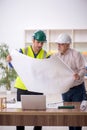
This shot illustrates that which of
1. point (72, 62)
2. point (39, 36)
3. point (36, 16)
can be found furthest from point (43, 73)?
point (36, 16)

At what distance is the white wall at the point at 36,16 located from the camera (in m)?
7.68

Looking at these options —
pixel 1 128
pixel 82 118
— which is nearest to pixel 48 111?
pixel 82 118

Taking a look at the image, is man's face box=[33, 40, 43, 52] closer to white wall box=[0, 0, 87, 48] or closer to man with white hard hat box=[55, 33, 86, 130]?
man with white hard hat box=[55, 33, 86, 130]

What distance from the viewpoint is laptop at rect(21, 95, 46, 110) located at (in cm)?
219

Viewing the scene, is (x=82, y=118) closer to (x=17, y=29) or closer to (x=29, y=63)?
(x=29, y=63)

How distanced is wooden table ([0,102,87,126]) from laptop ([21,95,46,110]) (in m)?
0.09

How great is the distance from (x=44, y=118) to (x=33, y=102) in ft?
0.56

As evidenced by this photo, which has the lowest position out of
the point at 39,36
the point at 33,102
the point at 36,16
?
the point at 33,102

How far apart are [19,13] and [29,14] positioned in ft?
0.92

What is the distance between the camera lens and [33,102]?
7.32ft

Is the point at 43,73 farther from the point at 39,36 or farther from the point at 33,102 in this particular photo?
the point at 39,36

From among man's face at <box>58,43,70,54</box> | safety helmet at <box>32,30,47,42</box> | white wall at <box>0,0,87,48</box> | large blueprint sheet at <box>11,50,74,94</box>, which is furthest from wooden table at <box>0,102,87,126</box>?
white wall at <box>0,0,87,48</box>

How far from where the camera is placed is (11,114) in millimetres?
2152

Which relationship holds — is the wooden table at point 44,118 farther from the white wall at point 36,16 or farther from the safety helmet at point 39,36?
the white wall at point 36,16
